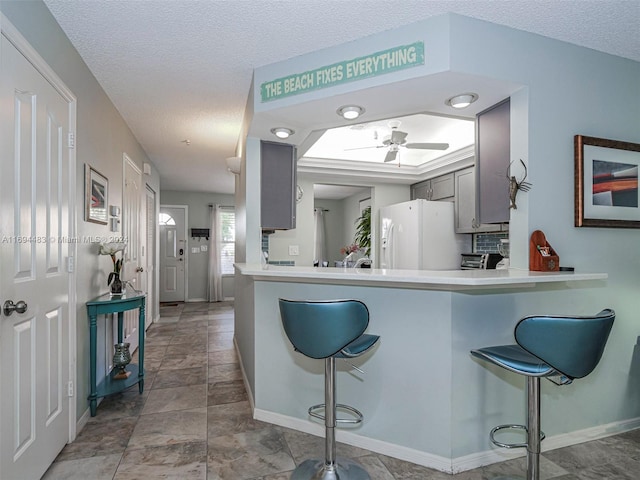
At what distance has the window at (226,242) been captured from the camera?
8016 millimetres

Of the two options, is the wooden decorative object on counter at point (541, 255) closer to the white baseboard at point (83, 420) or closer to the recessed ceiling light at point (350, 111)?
the recessed ceiling light at point (350, 111)

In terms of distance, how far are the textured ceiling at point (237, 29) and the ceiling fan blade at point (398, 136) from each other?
144cm

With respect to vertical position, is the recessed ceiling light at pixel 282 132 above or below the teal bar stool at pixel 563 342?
above

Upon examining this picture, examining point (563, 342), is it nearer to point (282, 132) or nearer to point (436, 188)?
point (282, 132)

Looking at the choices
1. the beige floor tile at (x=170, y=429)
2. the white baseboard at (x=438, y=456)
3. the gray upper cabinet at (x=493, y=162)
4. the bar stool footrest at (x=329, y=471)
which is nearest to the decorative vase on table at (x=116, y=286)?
the beige floor tile at (x=170, y=429)

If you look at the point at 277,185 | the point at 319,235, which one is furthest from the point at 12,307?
the point at 319,235

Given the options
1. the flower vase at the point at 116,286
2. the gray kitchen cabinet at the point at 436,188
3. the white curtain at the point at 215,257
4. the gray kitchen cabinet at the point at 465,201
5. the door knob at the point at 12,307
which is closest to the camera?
the door knob at the point at 12,307

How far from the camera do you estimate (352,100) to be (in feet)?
7.20

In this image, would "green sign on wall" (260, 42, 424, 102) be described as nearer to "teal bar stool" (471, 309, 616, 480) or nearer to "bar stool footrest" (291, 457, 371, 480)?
"teal bar stool" (471, 309, 616, 480)

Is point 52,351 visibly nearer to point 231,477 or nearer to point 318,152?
point 231,477

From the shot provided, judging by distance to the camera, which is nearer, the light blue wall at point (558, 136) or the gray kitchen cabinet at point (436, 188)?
the light blue wall at point (558, 136)

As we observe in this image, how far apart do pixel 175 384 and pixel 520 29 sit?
3552 mm

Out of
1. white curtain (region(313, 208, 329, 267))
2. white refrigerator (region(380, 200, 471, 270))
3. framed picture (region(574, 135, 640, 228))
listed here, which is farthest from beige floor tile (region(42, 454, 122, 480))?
white curtain (region(313, 208, 329, 267))

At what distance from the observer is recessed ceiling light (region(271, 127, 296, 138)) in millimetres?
2734
